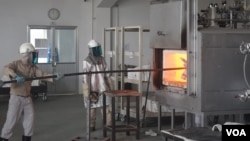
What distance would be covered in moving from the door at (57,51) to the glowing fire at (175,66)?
265 inches

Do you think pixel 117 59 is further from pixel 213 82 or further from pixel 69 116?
pixel 213 82

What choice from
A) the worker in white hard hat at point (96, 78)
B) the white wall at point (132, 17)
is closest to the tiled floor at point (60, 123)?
the worker in white hard hat at point (96, 78)

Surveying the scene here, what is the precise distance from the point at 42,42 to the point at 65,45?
0.67m

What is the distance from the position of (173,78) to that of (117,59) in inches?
108

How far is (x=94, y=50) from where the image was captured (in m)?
6.86

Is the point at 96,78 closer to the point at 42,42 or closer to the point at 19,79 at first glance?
the point at 19,79

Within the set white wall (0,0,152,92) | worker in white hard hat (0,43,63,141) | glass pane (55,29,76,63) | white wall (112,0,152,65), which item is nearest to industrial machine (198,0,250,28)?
worker in white hard hat (0,43,63,141)

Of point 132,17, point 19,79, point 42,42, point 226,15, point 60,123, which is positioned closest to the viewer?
point 226,15

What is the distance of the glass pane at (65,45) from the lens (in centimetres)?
1173

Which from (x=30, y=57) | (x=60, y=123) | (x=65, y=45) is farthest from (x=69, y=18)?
(x=30, y=57)

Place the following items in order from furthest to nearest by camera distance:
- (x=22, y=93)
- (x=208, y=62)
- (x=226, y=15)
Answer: (x=22, y=93)
(x=226, y=15)
(x=208, y=62)

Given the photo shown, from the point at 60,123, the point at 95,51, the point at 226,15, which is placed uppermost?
the point at 226,15

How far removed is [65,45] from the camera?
39.0 feet

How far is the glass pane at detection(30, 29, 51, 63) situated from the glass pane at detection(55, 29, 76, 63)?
24cm
